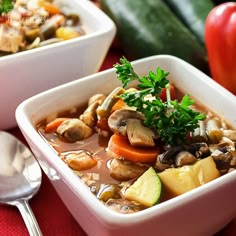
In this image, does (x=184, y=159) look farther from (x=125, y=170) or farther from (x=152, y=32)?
(x=152, y=32)

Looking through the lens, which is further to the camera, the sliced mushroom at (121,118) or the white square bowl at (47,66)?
the white square bowl at (47,66)

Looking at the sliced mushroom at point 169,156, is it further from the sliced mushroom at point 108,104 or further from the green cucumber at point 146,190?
the sliced mushroom at point 108,104

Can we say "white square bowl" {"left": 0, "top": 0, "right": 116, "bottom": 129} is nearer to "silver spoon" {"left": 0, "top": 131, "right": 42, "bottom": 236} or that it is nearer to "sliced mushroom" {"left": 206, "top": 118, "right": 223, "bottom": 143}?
"silver spoon" {"left": 0, "top": 131, "right": 42, "bottom": 236}

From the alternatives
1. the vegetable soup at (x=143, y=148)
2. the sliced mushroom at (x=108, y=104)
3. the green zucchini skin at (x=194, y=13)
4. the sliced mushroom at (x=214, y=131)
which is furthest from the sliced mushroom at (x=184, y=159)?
the green zucchini skin at (x=194, y=13)

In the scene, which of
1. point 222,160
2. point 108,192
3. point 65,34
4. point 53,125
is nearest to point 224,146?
point 222,160

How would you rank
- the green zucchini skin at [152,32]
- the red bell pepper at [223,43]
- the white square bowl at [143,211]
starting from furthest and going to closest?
1. the green zucchini skin at [152,32]
2. the red bell pepper at [223,43]
3. the white square bowl at [143,211]

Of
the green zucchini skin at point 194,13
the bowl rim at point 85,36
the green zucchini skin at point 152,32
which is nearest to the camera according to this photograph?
the bowl rim at point 85,36
